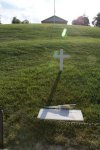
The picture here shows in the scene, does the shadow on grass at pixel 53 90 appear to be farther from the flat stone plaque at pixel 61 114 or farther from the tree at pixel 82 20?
the tree at pixel 82 20

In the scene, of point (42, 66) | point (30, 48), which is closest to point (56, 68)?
point (42, 66)

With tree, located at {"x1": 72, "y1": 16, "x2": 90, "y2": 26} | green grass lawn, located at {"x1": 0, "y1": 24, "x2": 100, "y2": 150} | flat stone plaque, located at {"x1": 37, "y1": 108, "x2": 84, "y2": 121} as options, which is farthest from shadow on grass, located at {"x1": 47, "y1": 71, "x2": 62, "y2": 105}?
tree, located at {"x1": 72, "y1": 16, "x2": 90, "y2": 26}

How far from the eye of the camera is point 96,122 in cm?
662

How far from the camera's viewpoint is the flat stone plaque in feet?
21.4

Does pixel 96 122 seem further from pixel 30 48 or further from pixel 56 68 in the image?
pixel 30 48

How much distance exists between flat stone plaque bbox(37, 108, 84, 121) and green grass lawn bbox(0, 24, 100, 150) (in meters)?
0.14

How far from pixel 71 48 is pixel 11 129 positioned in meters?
9.07

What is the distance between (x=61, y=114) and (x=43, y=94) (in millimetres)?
1423

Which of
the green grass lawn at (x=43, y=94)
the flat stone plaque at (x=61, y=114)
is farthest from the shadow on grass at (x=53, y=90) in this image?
the flat stone plaque at (x=61, y=114)

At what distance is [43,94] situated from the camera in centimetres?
806

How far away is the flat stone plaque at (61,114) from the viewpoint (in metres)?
6.53

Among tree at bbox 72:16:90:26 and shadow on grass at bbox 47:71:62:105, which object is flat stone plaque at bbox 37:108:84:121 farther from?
tree at bbox 72:16:90:26

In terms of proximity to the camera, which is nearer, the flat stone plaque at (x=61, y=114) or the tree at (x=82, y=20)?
the flat stone plaque at (x=61, y=114)

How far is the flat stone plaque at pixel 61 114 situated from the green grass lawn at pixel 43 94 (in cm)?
14
